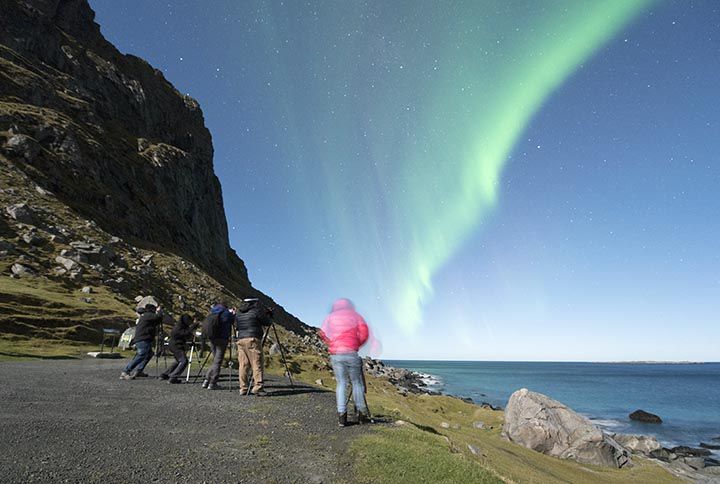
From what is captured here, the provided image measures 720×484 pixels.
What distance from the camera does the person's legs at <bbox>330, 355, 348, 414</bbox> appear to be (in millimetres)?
11203

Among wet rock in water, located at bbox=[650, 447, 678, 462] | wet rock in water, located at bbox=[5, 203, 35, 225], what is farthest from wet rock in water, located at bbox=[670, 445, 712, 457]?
wet rock in water, located at bbox=[5, 203, 35, 225]

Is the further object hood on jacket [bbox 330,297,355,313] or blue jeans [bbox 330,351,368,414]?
hood on jacket [bbox 330,297,355,313]

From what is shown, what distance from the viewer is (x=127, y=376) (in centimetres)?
1712

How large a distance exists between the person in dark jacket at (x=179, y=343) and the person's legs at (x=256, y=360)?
13.7 ft

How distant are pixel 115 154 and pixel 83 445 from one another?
9939 cm

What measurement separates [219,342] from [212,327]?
69cm

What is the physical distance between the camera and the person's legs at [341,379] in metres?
11.2

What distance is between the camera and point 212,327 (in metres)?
16.3

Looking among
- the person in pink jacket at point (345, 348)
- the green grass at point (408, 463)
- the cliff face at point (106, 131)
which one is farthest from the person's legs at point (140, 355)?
the cliff face at point (106, 131)

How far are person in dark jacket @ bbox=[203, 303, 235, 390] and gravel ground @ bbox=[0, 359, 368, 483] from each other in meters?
0.67

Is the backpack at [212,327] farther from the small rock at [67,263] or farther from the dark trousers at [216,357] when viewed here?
the small rock at [67,263]

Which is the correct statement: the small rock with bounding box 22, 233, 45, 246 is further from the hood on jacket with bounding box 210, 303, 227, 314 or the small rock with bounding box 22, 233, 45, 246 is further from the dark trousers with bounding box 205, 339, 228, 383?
the dark trousers with bounding box 205, 339, 228, 383

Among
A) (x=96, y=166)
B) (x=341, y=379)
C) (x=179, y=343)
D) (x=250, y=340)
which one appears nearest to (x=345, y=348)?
(x=341, y=379)

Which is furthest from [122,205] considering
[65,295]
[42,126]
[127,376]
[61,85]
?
[127,376]
